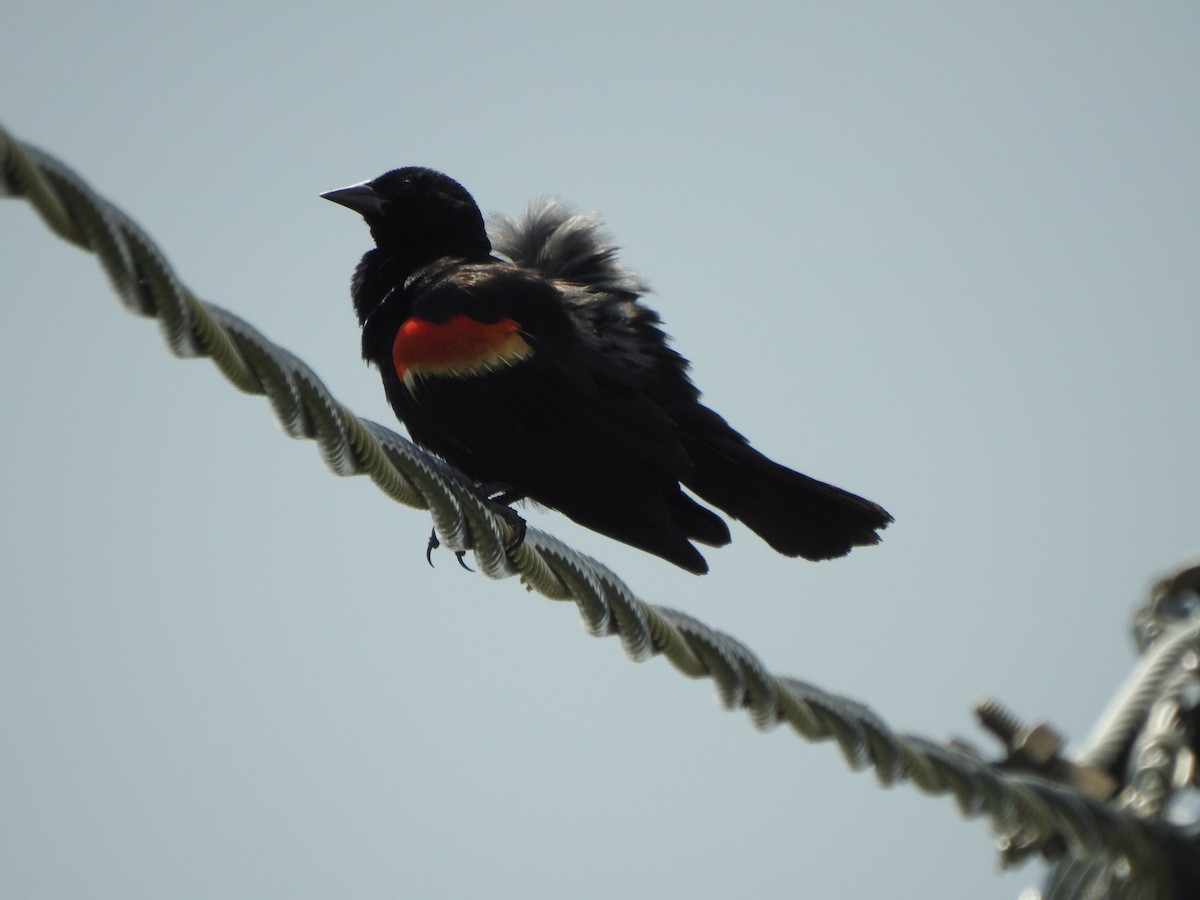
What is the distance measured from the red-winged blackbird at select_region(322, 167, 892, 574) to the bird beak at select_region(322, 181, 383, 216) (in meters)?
0.22

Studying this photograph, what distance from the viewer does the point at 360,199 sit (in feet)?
15.7

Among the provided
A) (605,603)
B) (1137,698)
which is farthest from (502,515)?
(1137,698)

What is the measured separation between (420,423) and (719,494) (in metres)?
0.94

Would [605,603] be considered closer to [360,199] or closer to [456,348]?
[456,348]

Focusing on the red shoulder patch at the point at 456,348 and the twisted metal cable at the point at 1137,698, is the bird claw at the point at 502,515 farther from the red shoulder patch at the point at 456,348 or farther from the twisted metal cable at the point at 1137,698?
the twisted metal cable at the point at 1137,698

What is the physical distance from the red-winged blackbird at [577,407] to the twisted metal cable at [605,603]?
110cm

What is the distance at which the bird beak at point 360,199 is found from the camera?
4.76 metres

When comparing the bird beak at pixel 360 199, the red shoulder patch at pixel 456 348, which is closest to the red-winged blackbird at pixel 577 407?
the red shoulder patch at pixel 456 348

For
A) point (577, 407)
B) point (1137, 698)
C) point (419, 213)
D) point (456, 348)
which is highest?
point (419, 213)

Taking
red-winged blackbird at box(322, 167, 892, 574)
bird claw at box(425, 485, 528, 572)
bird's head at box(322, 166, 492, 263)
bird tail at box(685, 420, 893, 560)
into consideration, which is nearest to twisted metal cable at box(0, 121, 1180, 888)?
bird claw at box(425, 485, 528, 572)

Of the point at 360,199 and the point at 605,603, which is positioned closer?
the point at 605,603

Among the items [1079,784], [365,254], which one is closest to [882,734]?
[1079,784]

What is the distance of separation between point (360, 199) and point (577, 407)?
140cm

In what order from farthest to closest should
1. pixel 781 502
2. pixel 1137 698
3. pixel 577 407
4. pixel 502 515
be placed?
pixel 781 502 → pixel 577 407 → pixel 502 515 → pixel 1137 698
